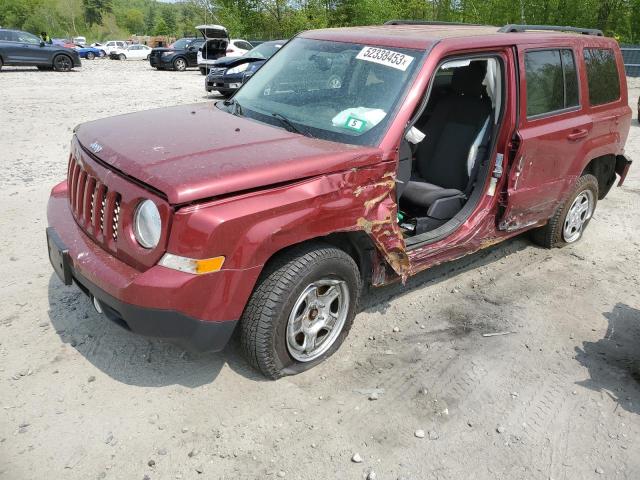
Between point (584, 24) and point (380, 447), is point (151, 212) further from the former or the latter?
point (584, 24)

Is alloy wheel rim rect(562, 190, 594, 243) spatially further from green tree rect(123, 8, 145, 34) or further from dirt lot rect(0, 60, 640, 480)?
green tree rect(123, 8, 145, 34)

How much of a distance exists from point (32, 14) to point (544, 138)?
102 metres

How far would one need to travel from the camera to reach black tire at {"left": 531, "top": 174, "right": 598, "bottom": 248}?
16.2 feet

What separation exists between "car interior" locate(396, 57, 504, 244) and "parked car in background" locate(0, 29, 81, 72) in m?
18.9

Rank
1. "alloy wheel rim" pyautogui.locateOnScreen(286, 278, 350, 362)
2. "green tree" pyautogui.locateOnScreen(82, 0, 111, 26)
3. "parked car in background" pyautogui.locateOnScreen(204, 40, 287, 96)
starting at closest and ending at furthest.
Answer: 1. "alloy wheel rim" pyautogui.locateOnScreen(286, 278, 350, 362)
2. "parked car in background" pyautogui.locateOnScreen(204, 40, 287, 96)
3. "green tree" pyautogui.locateOnScreen(82, 0, 111, 26)

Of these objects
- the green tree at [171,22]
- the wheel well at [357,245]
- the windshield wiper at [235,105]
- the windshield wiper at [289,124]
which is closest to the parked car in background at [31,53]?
the windshield wiper at [235,105]

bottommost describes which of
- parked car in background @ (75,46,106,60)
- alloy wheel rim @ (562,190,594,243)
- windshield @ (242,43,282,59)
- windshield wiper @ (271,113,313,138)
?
parked car in background @ (75,46,106,60)

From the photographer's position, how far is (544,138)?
13.5ft

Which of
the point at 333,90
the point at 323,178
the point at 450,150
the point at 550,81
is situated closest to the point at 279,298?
the point at 323,178

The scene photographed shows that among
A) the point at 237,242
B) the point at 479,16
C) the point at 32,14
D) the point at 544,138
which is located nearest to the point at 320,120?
the point at 237,242

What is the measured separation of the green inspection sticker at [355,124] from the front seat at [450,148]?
3.57 ft

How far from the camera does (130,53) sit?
3572cm

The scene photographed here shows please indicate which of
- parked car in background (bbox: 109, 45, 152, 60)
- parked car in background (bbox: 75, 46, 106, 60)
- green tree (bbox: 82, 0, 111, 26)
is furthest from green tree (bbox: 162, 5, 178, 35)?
parked car in background (bbox: 109, 45, 152, 60)

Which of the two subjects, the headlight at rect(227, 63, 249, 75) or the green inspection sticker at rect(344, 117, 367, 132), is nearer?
the green inspection sticker at rect(344, 117, 367, 132)
